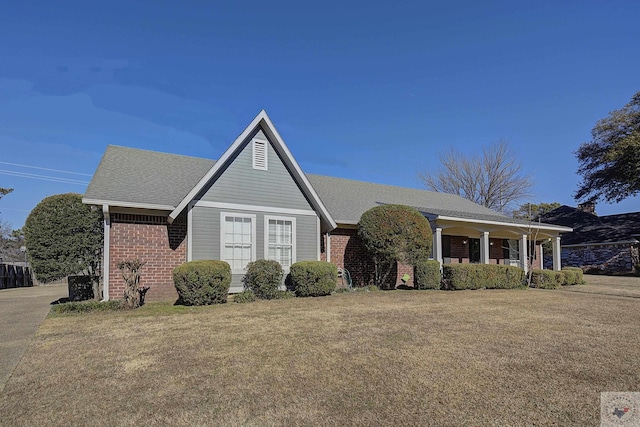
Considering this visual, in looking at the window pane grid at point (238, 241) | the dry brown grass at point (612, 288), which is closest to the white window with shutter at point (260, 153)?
the window pane grid at point (238, 241)

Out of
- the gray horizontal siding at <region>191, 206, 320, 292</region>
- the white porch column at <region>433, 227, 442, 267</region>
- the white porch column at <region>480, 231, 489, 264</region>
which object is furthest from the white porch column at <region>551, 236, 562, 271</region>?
the gray horizontal siding at <region>191, 206, 320, 292</region>

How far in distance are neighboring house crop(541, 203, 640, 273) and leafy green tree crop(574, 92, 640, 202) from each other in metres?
2.61

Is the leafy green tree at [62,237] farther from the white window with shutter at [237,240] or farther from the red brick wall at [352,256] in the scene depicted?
the red brick wall at [352,256]

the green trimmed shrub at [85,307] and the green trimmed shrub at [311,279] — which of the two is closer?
the green trimmed shrub at [85,307]

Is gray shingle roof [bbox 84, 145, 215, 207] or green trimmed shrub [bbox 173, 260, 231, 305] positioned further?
gray shingle roof [bbox 84, 145, 215, 207]

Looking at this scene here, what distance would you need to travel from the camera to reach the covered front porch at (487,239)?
55.9 feet

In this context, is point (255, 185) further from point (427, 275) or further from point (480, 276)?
point (480, 276)

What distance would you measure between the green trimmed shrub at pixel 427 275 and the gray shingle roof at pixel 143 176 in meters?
8.62

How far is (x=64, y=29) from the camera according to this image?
12.1 metres

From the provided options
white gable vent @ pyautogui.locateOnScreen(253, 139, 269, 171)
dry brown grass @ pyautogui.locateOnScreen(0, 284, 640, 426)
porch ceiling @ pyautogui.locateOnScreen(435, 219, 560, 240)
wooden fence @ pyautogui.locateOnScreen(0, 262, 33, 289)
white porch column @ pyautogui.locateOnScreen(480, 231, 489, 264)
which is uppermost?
white gable vent @ pyautogui.locateOnScreen(253, 139, 269, 171)

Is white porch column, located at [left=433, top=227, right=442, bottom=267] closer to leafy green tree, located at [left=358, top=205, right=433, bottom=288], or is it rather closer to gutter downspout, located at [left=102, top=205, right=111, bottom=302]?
leafy green tree, located at [left=358, top=205, right=433, bottom=288]

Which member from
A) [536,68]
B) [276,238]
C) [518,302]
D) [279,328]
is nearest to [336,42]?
[536,68]

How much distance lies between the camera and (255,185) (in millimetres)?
12484

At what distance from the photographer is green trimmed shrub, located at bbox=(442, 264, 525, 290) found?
14.3m
